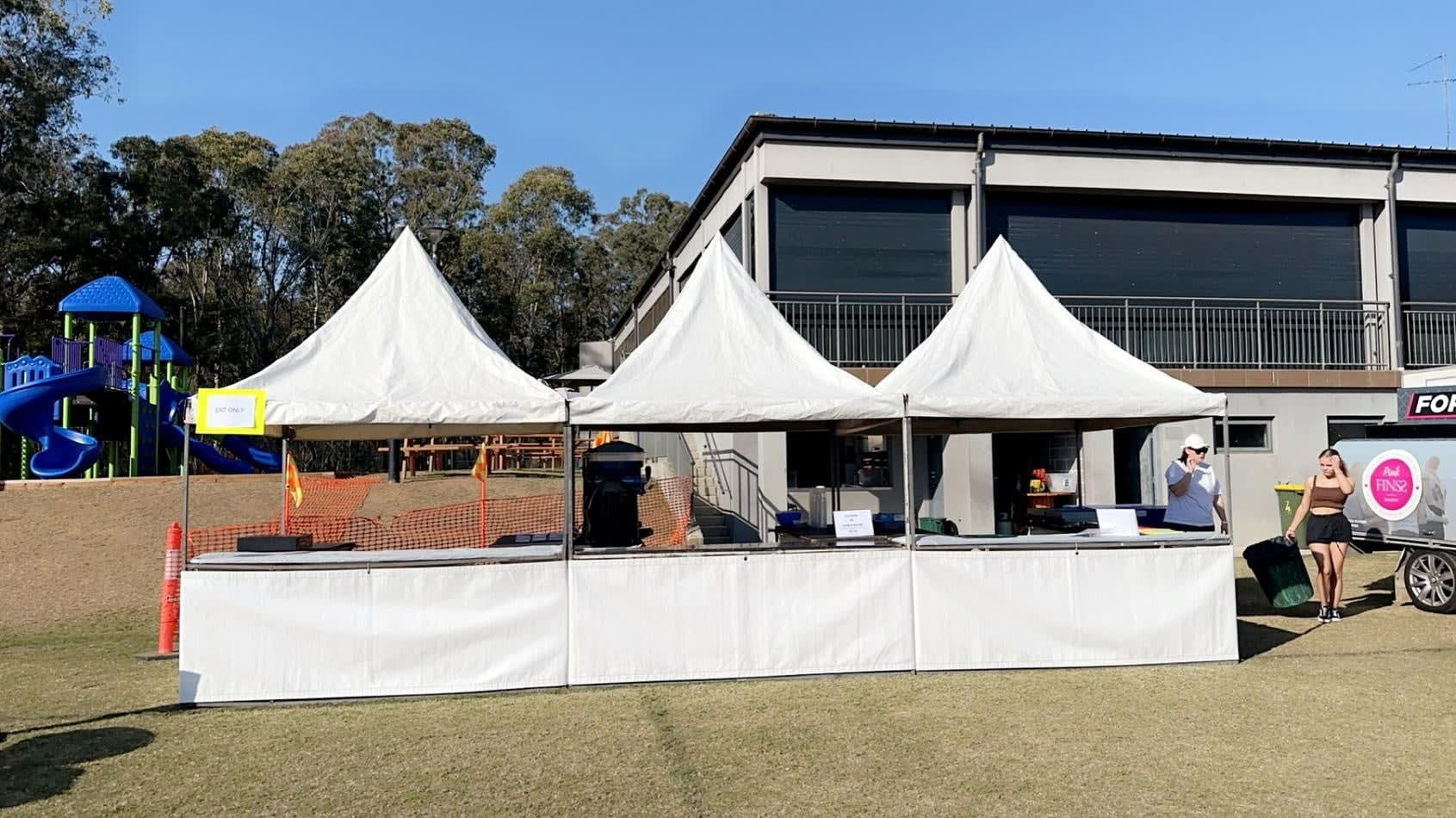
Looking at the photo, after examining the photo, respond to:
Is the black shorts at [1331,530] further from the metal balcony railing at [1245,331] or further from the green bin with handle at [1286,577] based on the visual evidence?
the metal balcony railing at [1245,331]

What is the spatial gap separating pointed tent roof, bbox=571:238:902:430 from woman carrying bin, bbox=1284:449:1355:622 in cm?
507

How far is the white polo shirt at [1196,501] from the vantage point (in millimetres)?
10344

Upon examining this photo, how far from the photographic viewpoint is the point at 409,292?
952cm

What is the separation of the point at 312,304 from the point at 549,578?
3820 cm

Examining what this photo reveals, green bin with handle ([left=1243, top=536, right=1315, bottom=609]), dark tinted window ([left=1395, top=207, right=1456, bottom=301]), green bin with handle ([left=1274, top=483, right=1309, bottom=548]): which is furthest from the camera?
dark tinted window ([left=1395, top=207, right=1456, bottom=301])

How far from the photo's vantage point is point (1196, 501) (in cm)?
1040

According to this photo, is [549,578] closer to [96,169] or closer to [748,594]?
[748,594]

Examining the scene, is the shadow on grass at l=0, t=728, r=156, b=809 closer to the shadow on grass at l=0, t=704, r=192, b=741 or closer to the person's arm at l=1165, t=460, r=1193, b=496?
the shadow on grass at l=0, t=704, r=192, b=741

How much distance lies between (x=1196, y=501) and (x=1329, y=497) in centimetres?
147

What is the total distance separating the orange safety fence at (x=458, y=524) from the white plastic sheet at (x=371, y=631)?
17.0ft

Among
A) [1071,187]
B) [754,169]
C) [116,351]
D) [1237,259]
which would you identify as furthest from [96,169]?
[1237,259]

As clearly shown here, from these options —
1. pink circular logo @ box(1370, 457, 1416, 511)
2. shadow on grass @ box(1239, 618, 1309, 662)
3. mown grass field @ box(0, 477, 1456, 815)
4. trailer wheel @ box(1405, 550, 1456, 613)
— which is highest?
pink circular logo @ box(1370, 457, 1416, 511)

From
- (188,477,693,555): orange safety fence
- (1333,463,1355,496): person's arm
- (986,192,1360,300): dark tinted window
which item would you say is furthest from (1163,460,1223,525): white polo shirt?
(986,192,1360,300): dark tinted window

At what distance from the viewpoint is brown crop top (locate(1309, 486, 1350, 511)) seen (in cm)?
1067
